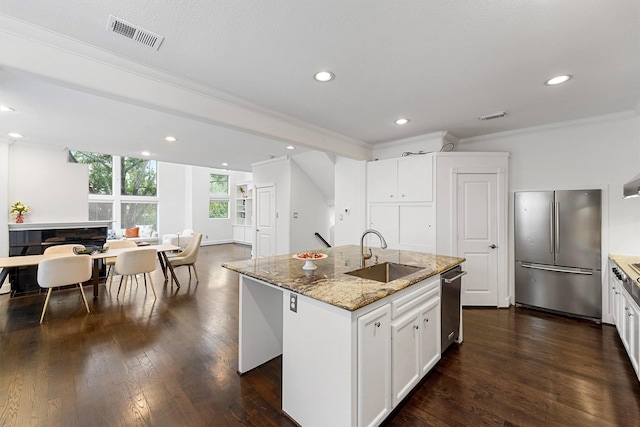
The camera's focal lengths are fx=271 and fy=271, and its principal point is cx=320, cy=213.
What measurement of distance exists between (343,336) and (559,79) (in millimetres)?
2863

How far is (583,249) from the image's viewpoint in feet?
11.0

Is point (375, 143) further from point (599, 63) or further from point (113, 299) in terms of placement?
point (113, 299)

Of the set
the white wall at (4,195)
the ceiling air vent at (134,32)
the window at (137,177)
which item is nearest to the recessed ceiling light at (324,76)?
the ceiling air vent at (134,32)

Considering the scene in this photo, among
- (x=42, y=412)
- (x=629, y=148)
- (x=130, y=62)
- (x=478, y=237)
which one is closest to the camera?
(x=42, y=412)

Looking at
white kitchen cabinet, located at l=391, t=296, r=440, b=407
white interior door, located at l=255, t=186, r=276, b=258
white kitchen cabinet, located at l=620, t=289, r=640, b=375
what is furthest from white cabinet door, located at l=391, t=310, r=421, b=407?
white interior door, located at l=255, t=186, r=276, b=258

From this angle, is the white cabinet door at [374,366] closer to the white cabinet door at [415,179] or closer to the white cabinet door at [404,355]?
the white cabinet door at [404,355]

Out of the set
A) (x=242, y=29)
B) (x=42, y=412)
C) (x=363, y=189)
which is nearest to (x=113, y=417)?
(x=42, y=412)

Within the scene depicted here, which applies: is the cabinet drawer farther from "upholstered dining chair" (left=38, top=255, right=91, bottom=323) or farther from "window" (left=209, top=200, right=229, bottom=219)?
"window" (left=209, top=200, right=229, bottom=219)

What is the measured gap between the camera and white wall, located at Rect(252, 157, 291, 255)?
6.05 metres

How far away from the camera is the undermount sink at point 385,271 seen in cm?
238

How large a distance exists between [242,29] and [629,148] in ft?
14.4

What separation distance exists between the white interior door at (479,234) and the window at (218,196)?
29.6ft

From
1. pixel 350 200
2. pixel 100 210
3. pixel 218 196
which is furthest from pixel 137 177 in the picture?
pixel 350 200

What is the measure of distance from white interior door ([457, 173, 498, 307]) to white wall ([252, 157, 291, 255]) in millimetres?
3480
